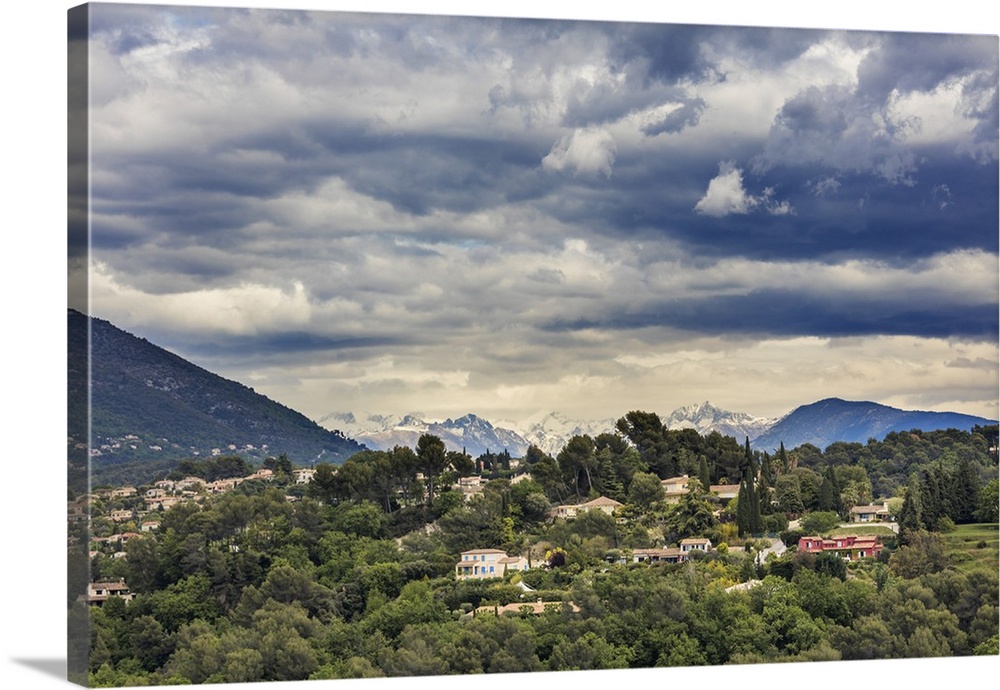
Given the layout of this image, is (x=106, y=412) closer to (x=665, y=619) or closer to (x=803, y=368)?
(x=665, y=619)

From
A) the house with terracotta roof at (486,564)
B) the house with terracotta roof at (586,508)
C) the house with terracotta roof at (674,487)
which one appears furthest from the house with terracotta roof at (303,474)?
the house with terracotta roof at (674,487)

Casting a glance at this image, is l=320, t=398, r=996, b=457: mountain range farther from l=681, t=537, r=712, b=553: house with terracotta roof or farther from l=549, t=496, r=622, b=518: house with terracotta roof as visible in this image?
l=681, t=537, r=712, b=553: house with terracotta roof

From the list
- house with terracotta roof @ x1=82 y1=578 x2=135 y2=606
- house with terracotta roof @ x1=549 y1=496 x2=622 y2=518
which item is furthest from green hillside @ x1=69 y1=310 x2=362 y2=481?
house with terracotta roof @ x1=549 y1=496 x2=622 y2=518

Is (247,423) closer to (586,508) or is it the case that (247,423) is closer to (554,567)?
(554,567)

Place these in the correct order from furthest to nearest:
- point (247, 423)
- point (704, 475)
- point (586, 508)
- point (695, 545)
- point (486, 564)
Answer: point (704, 475) → point (586, 508) → point (695, 545) → point (486, 564) → point (247, 423)

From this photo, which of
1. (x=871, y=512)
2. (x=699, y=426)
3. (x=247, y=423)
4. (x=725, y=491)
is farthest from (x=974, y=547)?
(x=247, y=423)

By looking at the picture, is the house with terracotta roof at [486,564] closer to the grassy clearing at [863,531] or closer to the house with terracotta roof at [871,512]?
the grassy clearing at [863,531]

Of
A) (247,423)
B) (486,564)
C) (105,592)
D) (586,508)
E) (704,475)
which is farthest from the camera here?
(704,475)
